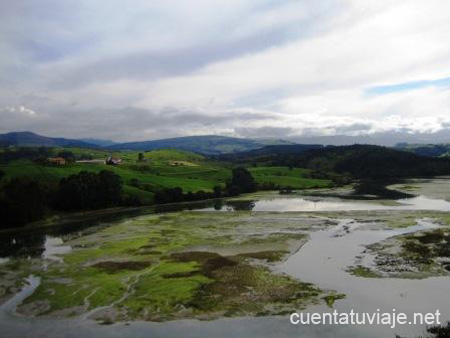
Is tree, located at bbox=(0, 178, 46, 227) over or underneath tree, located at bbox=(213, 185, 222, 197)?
over

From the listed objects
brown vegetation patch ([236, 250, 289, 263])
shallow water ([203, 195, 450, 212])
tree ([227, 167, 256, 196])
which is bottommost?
shallow water ([203, 195, 450, 212])

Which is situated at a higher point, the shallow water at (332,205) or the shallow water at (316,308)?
the shallow water at (316,308)

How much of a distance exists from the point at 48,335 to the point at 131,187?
122 metres

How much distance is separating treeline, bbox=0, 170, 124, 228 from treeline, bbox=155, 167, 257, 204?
14604 millimetres

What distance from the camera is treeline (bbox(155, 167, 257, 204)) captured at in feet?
500

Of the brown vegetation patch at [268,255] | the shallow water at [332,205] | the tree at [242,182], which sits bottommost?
the shallow water at [332,205]

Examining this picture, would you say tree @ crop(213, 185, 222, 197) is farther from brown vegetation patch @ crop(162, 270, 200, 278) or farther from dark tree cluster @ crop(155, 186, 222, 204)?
brown vegetation patch @ crop(162, 270, 200, 278)

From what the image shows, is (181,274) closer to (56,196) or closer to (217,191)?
(56,196)

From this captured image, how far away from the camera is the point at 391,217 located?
98.3 meters

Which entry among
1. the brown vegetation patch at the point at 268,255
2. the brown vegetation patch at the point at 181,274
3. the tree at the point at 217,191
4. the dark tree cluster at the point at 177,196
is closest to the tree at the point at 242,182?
the tree at the point at 217,191

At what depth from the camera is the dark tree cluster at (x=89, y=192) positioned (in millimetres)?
127750

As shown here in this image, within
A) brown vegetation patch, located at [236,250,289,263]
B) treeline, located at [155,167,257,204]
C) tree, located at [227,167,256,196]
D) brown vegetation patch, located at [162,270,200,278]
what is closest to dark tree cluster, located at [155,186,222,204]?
treeline, located at [155,167,257,204]

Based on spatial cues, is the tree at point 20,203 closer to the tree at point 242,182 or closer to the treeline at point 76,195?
the treeline at point 76,195

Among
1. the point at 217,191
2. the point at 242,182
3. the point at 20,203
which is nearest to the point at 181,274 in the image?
the point at 20,203
